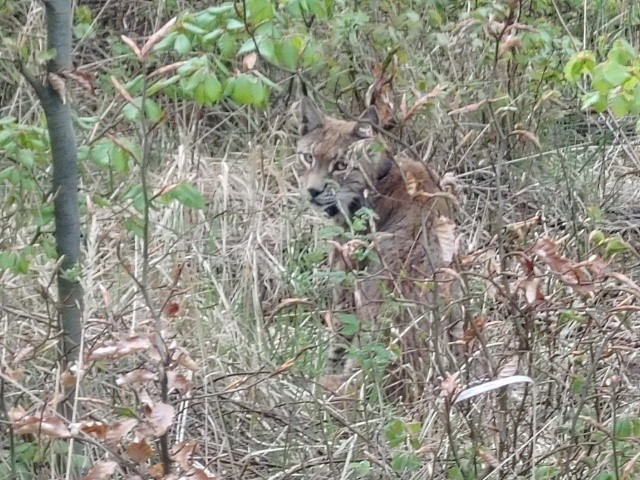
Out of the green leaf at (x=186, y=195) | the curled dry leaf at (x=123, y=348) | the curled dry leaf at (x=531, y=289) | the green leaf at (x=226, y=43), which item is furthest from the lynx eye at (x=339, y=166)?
the curled dry leaf at (x=123, y=348)

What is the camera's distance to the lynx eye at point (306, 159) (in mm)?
4621

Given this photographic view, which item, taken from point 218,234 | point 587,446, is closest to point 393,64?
point 218,234

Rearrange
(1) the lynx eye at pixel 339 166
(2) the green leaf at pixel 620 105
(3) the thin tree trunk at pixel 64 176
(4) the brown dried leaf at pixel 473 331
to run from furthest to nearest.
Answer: (1) the lynx eye at pixel 339 166 < (3) the thin tree trunk at pixel 64 176 < (4) the brown dried leaf at pixel 473 331 < (2) the green leaf at pixel 620 105

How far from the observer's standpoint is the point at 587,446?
2.54 m

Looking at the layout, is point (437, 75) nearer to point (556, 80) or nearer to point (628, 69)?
point (556, 80)

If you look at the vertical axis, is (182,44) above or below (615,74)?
above

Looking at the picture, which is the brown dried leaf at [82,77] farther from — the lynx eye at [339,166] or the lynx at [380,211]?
the lynx eye at [339,166]

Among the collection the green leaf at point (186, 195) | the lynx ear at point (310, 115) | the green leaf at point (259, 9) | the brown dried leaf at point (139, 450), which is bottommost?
the lynx ear at point (310, 115)

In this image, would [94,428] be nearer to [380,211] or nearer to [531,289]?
[531,289]

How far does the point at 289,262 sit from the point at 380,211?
1.63ft

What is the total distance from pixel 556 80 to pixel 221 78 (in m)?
2.31

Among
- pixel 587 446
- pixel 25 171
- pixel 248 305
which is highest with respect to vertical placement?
pixel 25 171

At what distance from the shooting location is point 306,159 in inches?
183

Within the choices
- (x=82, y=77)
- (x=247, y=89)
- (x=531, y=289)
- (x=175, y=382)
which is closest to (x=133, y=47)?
(x=82, y=77)
